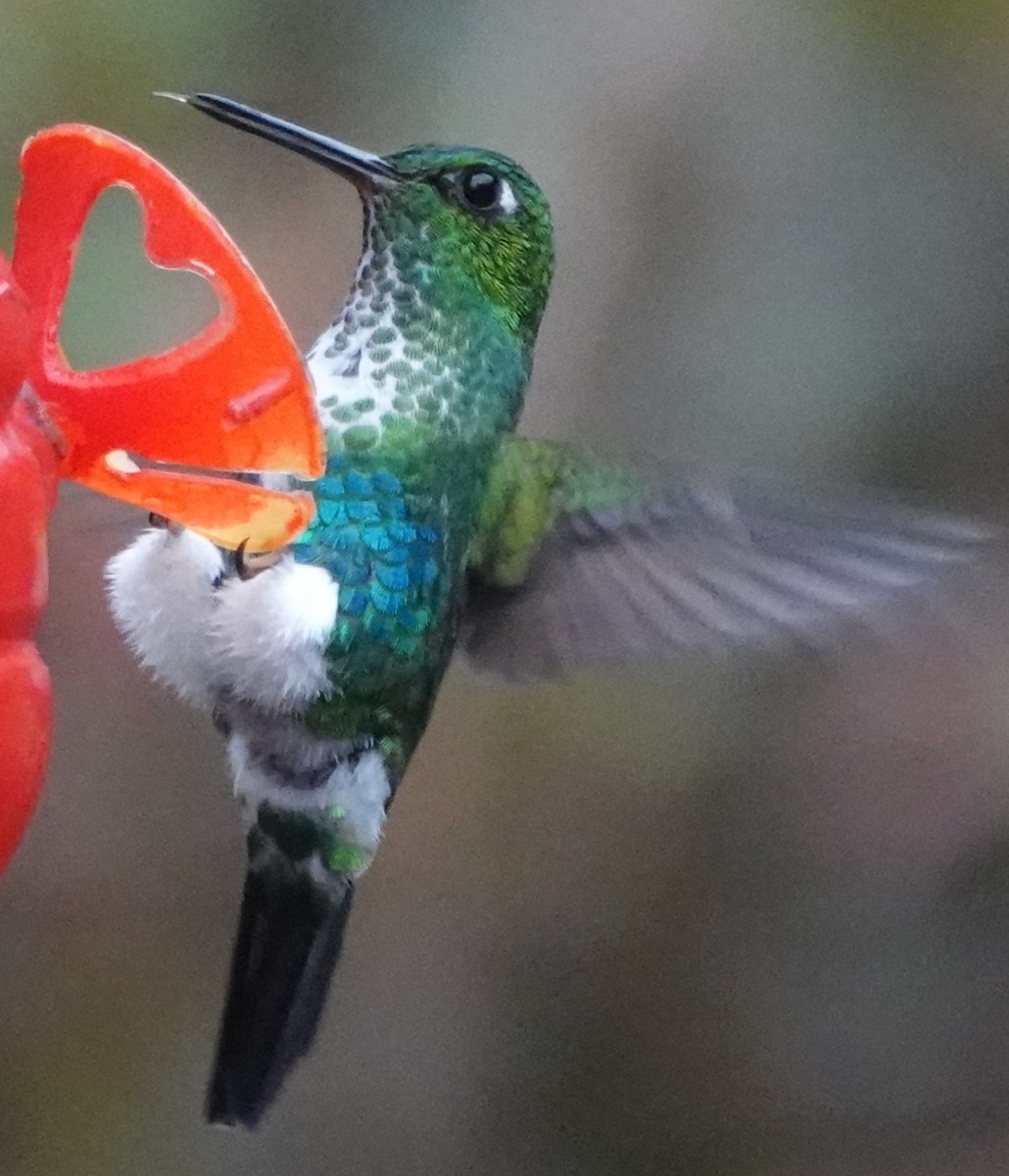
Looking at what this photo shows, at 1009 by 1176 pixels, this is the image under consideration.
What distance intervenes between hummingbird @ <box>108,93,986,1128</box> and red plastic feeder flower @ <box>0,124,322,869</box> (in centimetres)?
24

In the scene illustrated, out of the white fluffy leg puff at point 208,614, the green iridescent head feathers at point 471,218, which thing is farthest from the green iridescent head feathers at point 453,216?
the white fluffy leg puff at point 208,614

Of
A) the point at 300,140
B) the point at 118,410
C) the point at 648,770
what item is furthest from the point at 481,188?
the point at 648,770

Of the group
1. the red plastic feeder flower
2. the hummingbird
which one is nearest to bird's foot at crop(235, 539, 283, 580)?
the hummingbird

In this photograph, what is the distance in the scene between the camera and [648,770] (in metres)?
1.72

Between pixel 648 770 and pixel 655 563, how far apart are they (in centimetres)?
71

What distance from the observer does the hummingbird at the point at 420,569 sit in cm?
93

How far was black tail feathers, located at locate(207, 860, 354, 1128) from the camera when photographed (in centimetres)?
108

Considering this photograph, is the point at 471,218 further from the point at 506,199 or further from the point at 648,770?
the point at 648,770

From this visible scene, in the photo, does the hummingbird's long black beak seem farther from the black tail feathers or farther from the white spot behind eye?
the black tail feathers

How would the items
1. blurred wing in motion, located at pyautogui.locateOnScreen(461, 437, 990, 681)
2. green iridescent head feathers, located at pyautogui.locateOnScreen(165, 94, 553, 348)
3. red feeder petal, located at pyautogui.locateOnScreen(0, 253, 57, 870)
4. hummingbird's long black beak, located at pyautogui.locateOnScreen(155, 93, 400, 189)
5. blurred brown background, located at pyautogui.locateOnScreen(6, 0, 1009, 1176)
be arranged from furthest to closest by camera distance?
blurred brown background, located at pyautogui.locateOnScreen(6, 0, 1009, 1176), green iridescent head feathers, located at pyautogui.locateOnScreen(165, 94, 553, 348), blurred wing in motion, located at pyautogui.locateOnScreen(461, 437, 990, 681), hummingbird's long black beak, located at pyautogui.locateOnScreen(155, 93, 400, 189), red feeder petal, located at pyautogui.locateOnScreen(0, 253, 57, 870)

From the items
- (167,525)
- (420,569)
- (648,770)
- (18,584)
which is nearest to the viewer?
(18,584)

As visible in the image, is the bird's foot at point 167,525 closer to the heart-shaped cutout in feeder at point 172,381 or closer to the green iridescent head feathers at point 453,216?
the heart-shaped cutout in feeder at point 172,381

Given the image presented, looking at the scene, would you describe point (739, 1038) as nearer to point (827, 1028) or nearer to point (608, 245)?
point (827, 1028)

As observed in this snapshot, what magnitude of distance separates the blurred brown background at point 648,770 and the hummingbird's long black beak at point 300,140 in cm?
61
